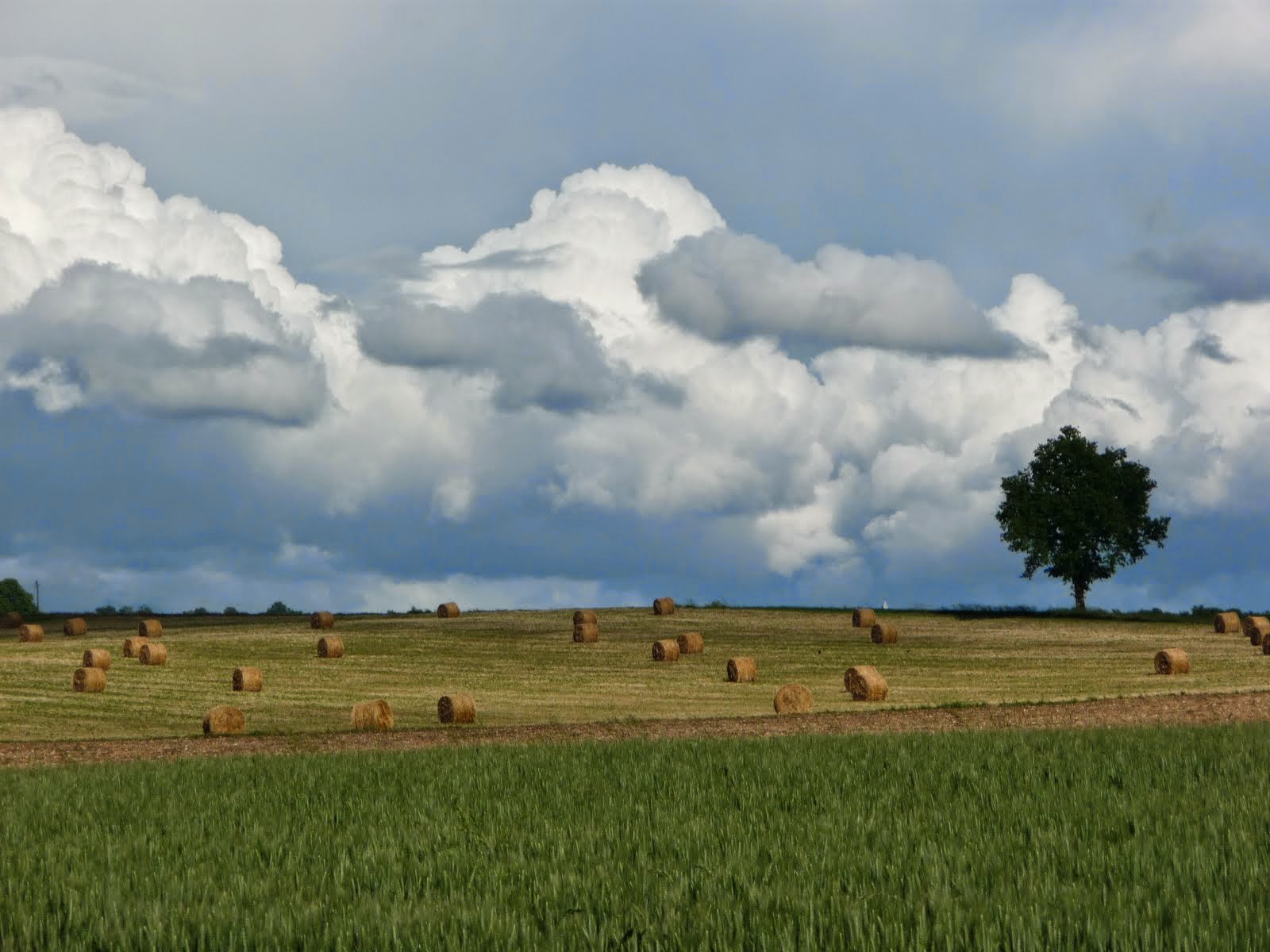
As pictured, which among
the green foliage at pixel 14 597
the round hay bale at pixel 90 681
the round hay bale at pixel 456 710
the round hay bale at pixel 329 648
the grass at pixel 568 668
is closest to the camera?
the round hay bale at pixel 456 710

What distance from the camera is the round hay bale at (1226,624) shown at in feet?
200

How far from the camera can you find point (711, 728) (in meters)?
32.8

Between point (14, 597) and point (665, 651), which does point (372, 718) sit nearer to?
point (665, 651)

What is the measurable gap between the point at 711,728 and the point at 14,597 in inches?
4196

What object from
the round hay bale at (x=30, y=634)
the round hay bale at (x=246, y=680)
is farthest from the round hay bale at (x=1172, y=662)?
the round hay bale at (x=30, y=634)

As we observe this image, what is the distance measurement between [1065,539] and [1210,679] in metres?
39.4

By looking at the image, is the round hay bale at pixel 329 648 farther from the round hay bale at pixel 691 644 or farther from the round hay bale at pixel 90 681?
the round hay bale at pixel 691 644

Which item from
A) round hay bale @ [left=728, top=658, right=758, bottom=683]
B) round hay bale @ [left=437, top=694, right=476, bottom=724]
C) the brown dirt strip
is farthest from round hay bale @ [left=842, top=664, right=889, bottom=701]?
round hay bale @ [left=437, top=694, right=476, bottom=724]

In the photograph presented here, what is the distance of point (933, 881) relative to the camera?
10469 mm

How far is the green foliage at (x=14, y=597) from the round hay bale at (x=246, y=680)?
280ft

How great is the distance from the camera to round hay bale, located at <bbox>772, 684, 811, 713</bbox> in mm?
36469

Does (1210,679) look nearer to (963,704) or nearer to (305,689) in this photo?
(963,704)

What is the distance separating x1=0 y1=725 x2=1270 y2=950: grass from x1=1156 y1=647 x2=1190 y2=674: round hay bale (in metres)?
25.2

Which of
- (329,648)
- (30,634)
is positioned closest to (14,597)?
(30,634)
